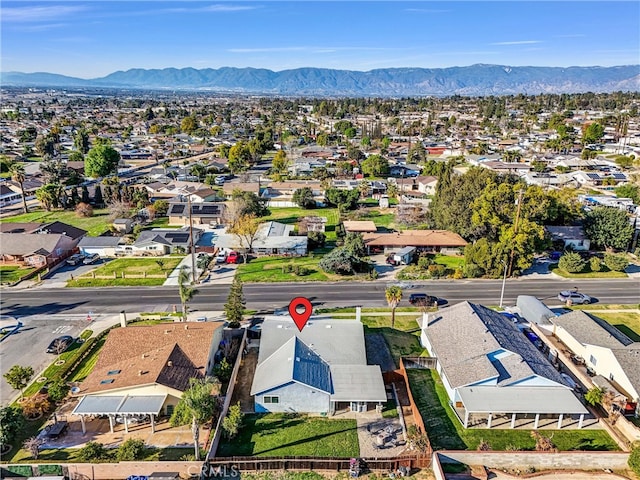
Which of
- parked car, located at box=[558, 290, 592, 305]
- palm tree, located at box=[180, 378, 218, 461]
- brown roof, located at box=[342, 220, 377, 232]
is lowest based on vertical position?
parked car, located at box=[558, 290, 592, 305]

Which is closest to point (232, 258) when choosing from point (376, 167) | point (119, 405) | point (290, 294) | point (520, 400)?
point (290, 294)

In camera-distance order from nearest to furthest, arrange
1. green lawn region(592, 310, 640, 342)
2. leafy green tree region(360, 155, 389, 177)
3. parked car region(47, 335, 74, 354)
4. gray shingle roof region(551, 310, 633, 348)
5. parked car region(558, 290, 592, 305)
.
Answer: gray shingle roof region(551, 310, 633, 348), parked car region(47, 335, 74, 354), green lawn region(592, 310, 640, 342), parked car region(558, 290, 592, 305), leafy green tree region(360, 155, 389, 177)

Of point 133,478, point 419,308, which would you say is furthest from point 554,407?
point 133,478

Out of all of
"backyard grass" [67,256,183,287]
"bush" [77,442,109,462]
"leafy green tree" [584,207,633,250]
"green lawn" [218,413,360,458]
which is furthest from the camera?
"leafy green tree" [584,207,633,250]

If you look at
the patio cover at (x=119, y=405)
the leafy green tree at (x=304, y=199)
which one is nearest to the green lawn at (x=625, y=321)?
the patio cover at (x=119, y=405)

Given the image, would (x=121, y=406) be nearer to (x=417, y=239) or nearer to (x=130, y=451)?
(x=130, y=451)

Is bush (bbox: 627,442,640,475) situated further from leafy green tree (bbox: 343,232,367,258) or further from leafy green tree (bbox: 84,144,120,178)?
leafy green tree (bbox: 84,144,120,178)

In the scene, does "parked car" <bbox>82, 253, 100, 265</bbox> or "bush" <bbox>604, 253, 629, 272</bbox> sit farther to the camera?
"parked car" <bbox>82, 253, 100, 265</bbox>

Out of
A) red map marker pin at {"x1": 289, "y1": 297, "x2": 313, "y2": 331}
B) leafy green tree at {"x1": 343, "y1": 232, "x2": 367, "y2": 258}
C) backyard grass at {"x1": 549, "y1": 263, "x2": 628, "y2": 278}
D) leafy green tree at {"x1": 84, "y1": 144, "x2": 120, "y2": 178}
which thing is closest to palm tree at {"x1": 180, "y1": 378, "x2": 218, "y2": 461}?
red map marker pin at {"x1": 289, "y1": 297, "x2": 313, "y2": 331}

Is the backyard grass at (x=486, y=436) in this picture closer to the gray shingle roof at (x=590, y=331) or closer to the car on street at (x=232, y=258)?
the gray shingle roof at (x=590, y=331)
